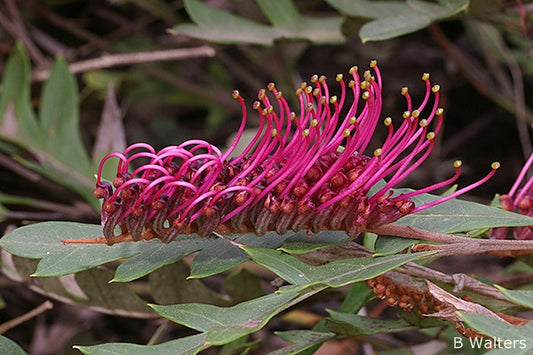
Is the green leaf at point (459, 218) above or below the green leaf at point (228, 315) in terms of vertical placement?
above

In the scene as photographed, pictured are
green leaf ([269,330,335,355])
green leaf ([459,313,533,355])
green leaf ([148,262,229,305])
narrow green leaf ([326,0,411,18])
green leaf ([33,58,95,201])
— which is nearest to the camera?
green leaf ([459,313,533,355])

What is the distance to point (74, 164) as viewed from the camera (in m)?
1.46

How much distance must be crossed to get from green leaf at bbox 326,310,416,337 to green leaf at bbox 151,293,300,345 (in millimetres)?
161

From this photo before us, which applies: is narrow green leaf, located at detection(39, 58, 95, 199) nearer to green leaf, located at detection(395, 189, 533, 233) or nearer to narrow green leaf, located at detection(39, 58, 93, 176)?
narrow green leaf, located at detection(39, 58, 93, 176)

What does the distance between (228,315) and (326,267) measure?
0.38 feet

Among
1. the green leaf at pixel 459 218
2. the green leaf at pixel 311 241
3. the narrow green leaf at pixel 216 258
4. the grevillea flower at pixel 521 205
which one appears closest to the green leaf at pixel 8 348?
the narrow green leaf at pixel 216 258

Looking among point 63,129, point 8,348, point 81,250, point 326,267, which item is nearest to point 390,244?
point 326,267

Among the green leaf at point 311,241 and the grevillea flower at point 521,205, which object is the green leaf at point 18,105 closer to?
the green leaf at point 311,241

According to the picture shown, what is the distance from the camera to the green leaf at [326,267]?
0.65 metres

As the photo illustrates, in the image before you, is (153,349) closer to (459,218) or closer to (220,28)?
(459,218)

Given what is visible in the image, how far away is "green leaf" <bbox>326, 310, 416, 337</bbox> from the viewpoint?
0.82m

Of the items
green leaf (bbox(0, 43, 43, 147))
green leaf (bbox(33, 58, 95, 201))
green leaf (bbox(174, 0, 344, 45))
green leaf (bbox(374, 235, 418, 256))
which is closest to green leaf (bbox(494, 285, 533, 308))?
green leaf (bbox(374, 235, 418, 256))

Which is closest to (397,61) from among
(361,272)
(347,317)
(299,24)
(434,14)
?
(299,24)

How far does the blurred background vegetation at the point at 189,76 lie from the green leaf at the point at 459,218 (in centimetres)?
40
